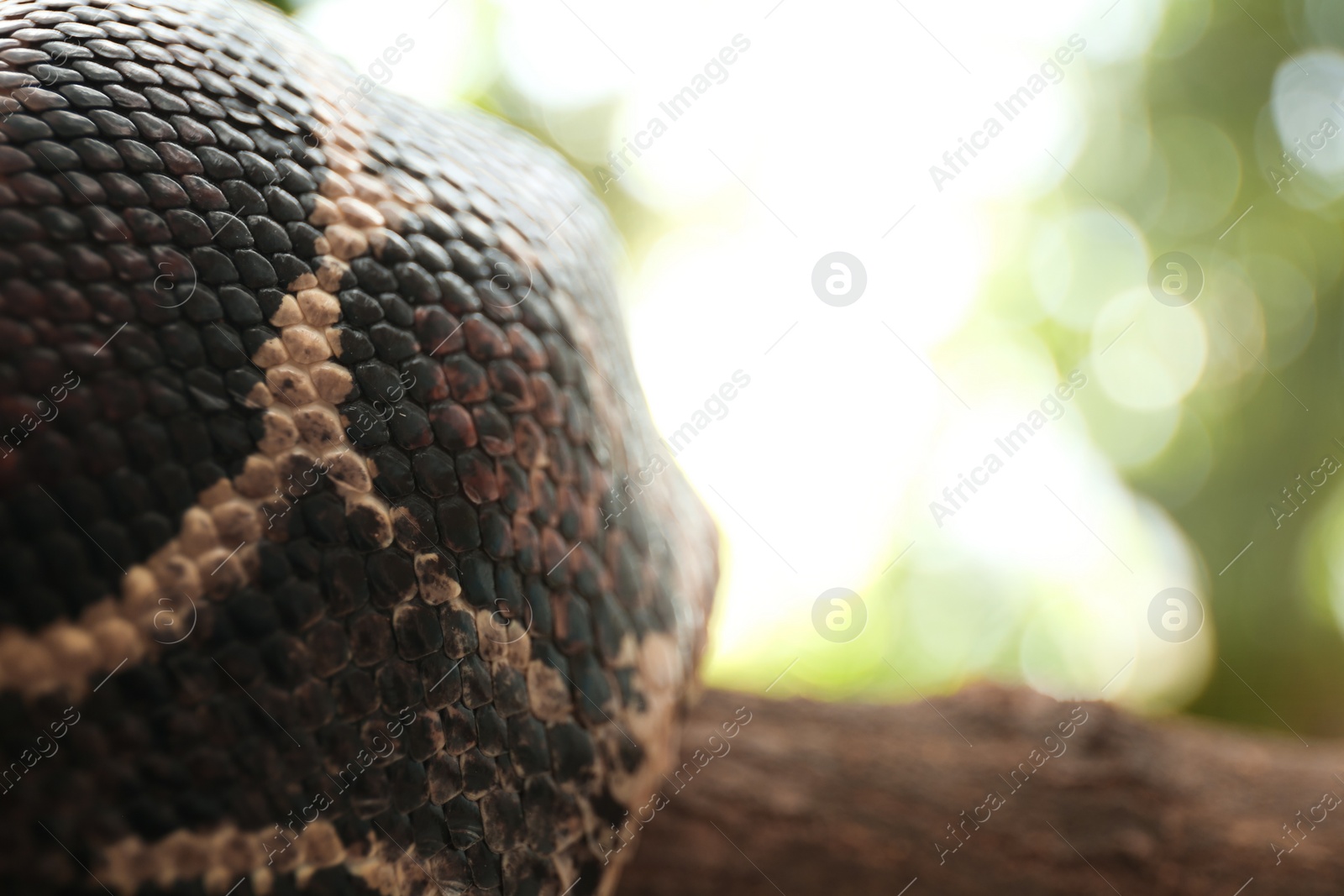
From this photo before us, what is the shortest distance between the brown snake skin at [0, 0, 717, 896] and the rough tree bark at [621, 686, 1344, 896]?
743mm

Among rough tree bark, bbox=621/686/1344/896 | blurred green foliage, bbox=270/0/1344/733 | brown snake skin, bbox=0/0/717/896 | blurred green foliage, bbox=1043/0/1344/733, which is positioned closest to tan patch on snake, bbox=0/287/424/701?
brown snake skin, bbox=0/0/717/896

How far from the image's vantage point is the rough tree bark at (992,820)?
1736mm

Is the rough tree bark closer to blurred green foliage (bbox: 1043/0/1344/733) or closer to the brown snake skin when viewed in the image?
the brown snake skin

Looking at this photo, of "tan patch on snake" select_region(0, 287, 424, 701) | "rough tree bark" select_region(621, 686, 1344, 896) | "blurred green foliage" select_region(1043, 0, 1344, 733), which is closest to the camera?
"tan patch on snake" select_region(0, 287, 424, 701)

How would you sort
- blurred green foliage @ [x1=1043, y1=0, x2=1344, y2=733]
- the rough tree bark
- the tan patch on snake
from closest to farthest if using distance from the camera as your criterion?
the tan patch on snake
the rough tree bark
blurred green foliage @ [x1=1043, y1=0, x2=1344, y2=733]

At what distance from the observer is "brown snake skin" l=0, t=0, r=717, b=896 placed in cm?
77

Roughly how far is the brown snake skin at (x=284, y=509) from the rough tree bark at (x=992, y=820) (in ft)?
2.44

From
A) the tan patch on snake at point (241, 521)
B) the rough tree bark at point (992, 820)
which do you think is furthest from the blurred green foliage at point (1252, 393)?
the tan patch on snake at point (241, 521)

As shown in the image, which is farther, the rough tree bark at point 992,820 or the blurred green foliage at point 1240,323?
the blurred green foliage at point 1240,323

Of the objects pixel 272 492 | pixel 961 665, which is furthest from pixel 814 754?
pixel 961 665

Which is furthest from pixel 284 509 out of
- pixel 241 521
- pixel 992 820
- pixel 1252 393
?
pixel 1252 393

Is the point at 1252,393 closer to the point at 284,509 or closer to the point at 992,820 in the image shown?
the point at 992,820

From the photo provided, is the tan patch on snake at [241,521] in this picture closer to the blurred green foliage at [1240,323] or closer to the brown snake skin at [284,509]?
the brown snake skin at [284,509]

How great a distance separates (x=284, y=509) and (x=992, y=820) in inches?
59.5
